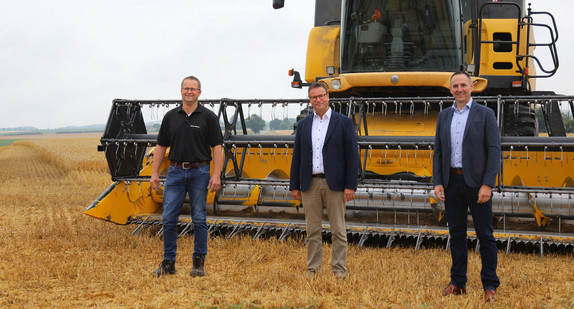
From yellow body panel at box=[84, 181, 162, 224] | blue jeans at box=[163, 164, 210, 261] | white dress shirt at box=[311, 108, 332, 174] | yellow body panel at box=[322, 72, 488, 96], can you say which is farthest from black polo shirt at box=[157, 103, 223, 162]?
yellow body panel at box=[322, 72, 488, 96]

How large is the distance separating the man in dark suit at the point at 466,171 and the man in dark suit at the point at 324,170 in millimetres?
655

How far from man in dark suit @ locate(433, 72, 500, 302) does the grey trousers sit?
76cm

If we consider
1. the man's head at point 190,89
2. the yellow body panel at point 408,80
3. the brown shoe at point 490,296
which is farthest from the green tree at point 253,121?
Result: the brown shoe at point 490,296

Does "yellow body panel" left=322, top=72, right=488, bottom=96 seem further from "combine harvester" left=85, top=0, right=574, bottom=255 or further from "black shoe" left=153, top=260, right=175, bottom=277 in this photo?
"black shoe" left=153, top=260, right=175, bottom=277

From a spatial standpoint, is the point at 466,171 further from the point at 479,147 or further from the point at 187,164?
the point at 187,164

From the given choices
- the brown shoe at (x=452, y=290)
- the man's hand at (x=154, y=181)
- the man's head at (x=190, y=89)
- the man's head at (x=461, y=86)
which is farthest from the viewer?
the man's hand at (x=154, y=181)

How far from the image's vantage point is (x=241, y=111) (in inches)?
255

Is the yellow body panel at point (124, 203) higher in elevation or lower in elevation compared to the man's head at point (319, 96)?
lower

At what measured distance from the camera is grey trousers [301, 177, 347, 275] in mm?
4281

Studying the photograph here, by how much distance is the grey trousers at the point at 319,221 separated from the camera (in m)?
4.28

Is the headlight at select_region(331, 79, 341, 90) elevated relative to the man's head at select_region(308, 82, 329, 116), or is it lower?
elevated

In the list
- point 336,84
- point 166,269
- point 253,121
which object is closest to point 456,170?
point 166,269

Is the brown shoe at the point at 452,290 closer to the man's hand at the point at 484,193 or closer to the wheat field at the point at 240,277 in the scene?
the wheat field at the point at 240,277

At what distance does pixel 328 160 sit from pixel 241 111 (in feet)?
8.07
